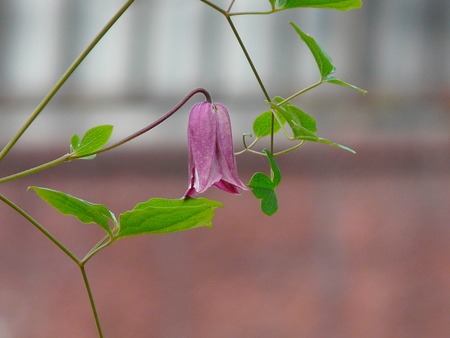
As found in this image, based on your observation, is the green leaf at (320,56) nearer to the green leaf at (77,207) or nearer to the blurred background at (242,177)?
the green leaf at (77,207)

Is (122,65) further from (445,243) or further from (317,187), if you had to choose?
(445,243)

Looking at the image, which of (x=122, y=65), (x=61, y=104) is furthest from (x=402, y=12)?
(x=61, y=104)

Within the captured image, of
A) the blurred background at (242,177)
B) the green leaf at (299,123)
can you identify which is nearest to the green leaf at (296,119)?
the green leaf at (299,123)

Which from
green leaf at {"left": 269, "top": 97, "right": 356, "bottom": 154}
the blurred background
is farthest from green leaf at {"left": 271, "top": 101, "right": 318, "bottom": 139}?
the blurred background

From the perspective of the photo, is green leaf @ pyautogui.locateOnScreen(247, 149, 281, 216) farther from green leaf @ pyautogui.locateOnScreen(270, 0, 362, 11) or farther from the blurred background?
the blurred background

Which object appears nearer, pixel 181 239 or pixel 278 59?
pixel 181 239

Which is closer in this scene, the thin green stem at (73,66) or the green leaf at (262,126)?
the thin green stem at (73,66)


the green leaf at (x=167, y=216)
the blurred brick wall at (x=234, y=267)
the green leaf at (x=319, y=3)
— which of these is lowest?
the blurred brick wall at (x=234, y=267)

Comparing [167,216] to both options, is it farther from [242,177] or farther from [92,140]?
[242,177]

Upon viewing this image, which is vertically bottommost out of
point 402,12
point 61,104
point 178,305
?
point 178,305
